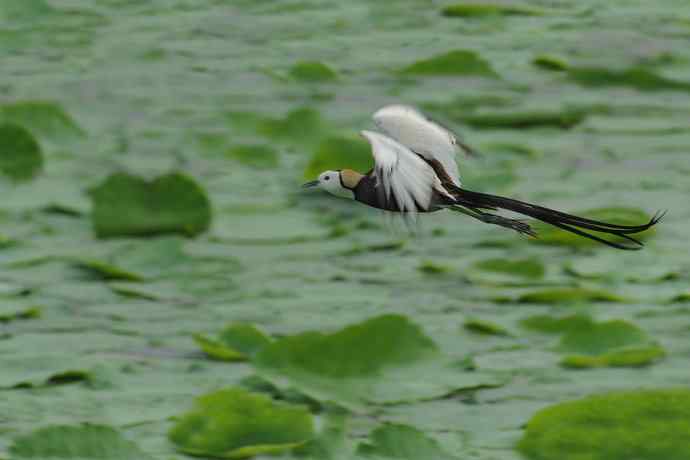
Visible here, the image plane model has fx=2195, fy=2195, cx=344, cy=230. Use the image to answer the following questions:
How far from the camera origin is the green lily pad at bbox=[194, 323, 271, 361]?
2.32 meters

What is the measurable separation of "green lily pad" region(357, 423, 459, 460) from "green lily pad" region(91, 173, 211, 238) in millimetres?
A: 735

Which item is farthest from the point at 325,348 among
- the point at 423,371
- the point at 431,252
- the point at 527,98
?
the point at 527,98

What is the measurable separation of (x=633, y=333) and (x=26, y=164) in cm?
100

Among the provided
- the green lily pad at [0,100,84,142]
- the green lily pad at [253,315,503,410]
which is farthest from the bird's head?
the green lily pad at [0,100,84,142]

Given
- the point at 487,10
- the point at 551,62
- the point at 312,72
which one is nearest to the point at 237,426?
the point at 312,72

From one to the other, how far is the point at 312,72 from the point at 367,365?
1340 millimetres

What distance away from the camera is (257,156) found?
9.95 ft

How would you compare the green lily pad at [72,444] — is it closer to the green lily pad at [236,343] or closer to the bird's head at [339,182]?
the green lily pad at [236,343]

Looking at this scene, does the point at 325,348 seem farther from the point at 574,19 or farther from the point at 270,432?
the point at 574,19

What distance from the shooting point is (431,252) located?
8.95ft

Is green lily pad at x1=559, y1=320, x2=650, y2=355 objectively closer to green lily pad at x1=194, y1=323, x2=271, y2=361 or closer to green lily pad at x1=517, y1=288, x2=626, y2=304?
green lily pad at x1=517, y1=288, x2=626, y2=304

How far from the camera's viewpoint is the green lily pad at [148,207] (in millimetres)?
2750

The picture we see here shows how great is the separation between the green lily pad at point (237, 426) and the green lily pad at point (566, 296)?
47 centimetres

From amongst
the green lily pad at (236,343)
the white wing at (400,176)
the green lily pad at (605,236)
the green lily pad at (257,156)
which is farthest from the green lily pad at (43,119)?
the white wing at (400,176)
